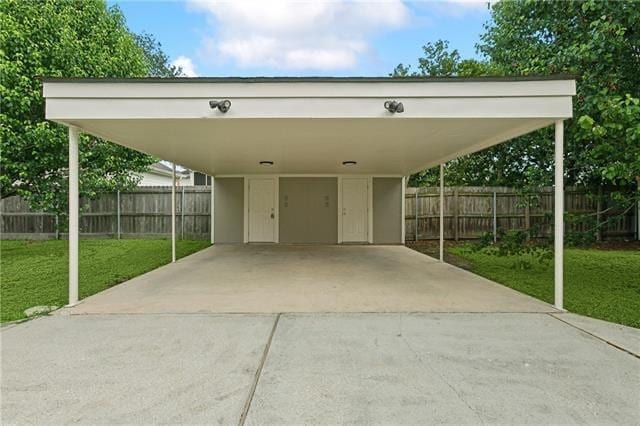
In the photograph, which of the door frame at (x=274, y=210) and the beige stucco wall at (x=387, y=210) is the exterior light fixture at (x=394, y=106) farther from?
the door frame at (x=274, y=210)

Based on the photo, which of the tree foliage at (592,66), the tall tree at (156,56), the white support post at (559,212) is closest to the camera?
the tree foliage at (592,66)

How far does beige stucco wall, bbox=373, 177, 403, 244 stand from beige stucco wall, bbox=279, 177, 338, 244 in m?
1.24

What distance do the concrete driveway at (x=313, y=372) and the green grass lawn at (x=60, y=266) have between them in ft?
4.52

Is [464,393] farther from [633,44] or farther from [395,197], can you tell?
[395,197]

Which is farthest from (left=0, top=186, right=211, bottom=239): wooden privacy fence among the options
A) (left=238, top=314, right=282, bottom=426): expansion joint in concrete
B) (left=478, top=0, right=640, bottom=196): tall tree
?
(left=478, top=0, right=640, bottom=196): tall tree

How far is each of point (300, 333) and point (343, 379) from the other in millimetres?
981

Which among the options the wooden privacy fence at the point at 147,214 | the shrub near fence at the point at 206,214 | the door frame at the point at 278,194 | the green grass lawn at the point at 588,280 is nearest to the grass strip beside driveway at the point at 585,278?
the green grass lawn at the point at 588,280

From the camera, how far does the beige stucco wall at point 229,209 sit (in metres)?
10.9

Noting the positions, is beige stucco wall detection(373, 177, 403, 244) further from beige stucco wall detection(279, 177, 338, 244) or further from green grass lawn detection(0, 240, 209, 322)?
green grass lawn detection(0, 240, 209, 322)

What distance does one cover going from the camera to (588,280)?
6.09 metres

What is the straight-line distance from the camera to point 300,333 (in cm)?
351

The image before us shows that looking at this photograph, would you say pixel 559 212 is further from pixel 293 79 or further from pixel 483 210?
pixel 483 210

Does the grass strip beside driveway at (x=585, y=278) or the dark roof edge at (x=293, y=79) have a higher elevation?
the dark roof edge at (x=293, y=79)

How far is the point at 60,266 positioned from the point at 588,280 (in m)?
9.96
